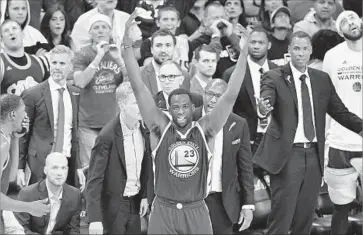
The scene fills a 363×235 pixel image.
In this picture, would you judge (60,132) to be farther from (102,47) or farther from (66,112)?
(102,47)

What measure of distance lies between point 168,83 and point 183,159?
1.49 m

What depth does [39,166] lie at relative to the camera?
1023 centimetres

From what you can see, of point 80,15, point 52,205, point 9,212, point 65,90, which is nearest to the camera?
point 9,212

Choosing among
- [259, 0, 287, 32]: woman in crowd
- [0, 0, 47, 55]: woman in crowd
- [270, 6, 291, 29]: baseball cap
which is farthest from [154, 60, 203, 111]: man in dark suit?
[259, 0, 287, 32]: woman in crowd

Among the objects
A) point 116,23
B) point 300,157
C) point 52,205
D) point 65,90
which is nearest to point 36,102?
point 65,90

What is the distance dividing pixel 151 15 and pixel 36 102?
2.47m

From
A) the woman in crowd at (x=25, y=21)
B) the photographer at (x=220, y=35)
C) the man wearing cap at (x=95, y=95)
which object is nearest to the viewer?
the man wearing cap at (x=95, y=95)

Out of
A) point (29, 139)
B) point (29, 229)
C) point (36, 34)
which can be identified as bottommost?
point (29, 229)

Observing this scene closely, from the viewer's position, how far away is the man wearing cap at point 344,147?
10.3 m

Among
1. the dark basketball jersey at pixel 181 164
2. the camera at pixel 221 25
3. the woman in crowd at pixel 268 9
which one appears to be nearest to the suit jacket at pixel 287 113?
the dark basketball jersey at pixel 181 164

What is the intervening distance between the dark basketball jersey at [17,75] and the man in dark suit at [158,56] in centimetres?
114

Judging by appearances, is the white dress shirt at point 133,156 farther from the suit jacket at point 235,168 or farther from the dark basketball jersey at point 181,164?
the dark basketball jersey at point 181,164

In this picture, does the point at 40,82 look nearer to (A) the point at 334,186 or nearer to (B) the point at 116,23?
(B) the point at 116,23

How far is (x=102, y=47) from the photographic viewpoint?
10.8 metres
